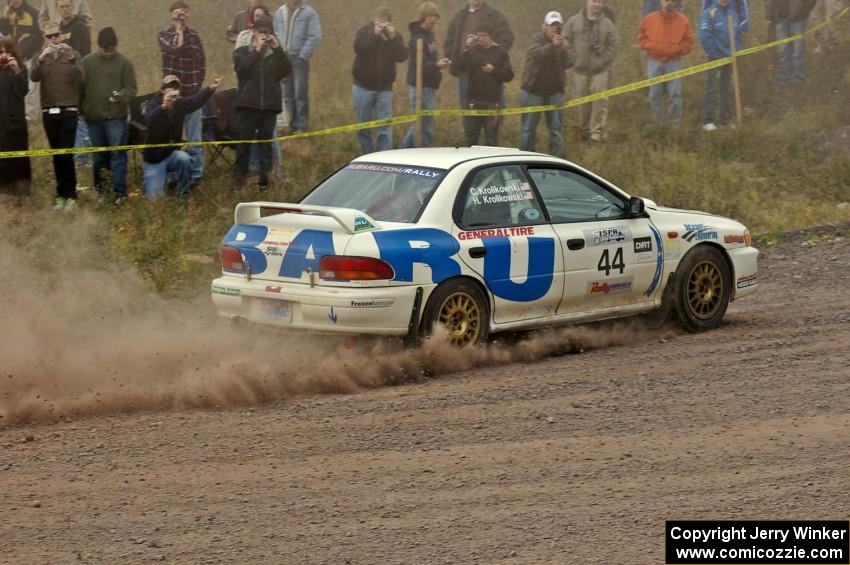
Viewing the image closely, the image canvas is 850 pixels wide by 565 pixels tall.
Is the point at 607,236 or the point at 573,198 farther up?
the point at 573,198

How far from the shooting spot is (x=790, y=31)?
21.7 meters

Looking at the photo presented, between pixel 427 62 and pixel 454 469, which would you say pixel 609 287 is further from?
pixel 427 62

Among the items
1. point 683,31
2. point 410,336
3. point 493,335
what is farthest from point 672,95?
point 410,336

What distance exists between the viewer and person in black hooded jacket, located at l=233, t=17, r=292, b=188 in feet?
48.8

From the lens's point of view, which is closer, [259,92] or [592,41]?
[259,92]

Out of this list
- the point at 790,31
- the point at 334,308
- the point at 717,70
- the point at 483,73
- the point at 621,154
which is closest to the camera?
the point at 334,308

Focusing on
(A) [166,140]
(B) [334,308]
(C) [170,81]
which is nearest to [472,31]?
(C) [170,81]

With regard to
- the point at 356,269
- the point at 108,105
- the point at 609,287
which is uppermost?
the point at 108,105

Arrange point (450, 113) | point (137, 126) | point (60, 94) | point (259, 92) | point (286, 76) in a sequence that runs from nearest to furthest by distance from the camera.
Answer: point (60, 94)
point (137, 126)
point (259, 92)
point (286, 76)
point (450, 113)

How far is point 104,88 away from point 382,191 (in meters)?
5.57

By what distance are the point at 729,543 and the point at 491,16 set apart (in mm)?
12444

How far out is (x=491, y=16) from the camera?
1734 centimetres

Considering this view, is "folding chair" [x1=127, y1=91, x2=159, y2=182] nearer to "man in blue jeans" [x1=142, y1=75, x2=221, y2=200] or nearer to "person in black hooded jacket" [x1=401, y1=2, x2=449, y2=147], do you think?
"man in blue jeans" [x1=142, y1=75, x2=221, y2=200]

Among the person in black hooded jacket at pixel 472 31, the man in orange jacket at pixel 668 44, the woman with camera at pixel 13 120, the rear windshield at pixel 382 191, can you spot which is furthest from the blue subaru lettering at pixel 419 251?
the man in orange jacket at pixel 668 44
